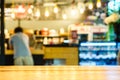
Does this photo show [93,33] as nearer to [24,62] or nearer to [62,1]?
[24,62]

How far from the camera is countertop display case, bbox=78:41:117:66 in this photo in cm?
650

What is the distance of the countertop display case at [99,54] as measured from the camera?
6504 millimetres

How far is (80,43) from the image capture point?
6707 mm

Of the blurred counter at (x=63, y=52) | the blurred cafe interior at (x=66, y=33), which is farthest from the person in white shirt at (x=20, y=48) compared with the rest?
the blurred counter at (x=63, y=52)

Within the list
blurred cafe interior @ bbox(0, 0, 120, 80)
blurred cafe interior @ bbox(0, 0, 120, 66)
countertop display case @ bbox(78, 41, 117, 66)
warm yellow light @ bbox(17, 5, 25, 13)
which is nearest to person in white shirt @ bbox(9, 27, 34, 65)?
blurred cafe interior @ bbox(0, 0, 120, 80)

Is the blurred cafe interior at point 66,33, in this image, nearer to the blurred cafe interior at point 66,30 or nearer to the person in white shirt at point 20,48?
the blurred cafe interior at point 66,30

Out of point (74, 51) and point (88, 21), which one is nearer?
point (74, 51)

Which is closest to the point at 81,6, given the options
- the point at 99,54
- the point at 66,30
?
the point at 66,30

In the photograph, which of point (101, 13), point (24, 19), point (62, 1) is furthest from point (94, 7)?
point (24, 19)

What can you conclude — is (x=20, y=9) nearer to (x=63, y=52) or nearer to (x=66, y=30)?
(x=66, y=30)

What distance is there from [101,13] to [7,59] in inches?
156

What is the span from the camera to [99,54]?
6551 mm

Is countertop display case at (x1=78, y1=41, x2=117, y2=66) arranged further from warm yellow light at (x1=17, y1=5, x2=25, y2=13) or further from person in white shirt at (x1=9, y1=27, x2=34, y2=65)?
warm yellow light at (x1=17, y1=5, x2=25, y2=13)

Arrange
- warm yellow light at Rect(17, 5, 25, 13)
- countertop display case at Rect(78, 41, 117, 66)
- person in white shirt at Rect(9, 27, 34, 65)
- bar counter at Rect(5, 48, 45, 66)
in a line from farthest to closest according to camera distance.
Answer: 1. warm yellow light at Rect(17, 5, 25, 13)
2. bar counter at Rect(5, 48, 45, 66)
3. person in white shirt at Rect(9, 27, 34, 65)
4. countertop display case at Rect(78, 41, 117, 66)
